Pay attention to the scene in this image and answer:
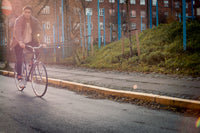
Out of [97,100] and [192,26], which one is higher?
[192,26]

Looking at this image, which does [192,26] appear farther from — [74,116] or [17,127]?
[17,127]

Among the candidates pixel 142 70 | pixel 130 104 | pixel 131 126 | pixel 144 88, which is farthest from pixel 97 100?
A: pixel 142 70

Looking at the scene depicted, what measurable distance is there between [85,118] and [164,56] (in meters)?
6.84

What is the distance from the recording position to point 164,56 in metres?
9.85

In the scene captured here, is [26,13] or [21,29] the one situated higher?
[26,13]

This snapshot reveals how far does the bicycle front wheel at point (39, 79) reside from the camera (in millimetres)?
5738

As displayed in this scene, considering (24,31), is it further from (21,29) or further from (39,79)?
(39,79)

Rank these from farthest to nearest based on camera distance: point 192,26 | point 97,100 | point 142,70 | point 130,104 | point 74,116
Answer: point 192,26, point 142,70, point 97,100, point 130,104, point 74,116

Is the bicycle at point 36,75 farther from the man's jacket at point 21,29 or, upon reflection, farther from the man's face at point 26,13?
the man's face at point 26,13

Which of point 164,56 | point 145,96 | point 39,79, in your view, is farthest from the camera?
point 164,56

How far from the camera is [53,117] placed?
394 cm

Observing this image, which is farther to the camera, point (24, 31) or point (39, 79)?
point (24, 31)

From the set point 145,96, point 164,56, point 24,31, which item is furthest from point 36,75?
point 164,56

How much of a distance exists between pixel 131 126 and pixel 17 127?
169 centimetres
